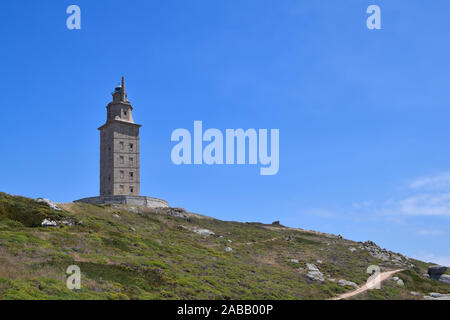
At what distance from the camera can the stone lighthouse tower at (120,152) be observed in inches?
3056

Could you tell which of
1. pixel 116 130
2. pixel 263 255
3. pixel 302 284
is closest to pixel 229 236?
pixel 263 255

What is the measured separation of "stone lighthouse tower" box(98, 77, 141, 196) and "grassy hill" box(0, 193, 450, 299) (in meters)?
10.7

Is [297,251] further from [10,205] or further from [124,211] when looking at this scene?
[10,205]

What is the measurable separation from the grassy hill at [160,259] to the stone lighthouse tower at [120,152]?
1035 centimetres

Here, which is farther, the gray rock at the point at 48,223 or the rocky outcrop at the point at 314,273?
the rocky outcrop at the point at 314,273

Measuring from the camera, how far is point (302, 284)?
4609 cm

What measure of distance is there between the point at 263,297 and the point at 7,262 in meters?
20.7

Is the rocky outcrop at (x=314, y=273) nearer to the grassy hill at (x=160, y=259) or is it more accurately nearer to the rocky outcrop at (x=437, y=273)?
the grassy hill at (x=160, y=259)

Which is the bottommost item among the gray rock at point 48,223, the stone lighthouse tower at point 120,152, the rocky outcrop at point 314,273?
the rocky outcrop at point 314,273

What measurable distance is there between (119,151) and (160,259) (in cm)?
4184

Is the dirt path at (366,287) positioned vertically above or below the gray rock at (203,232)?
below

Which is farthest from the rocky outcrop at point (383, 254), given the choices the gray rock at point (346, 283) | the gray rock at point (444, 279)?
the gray rock at point (346, 283)
